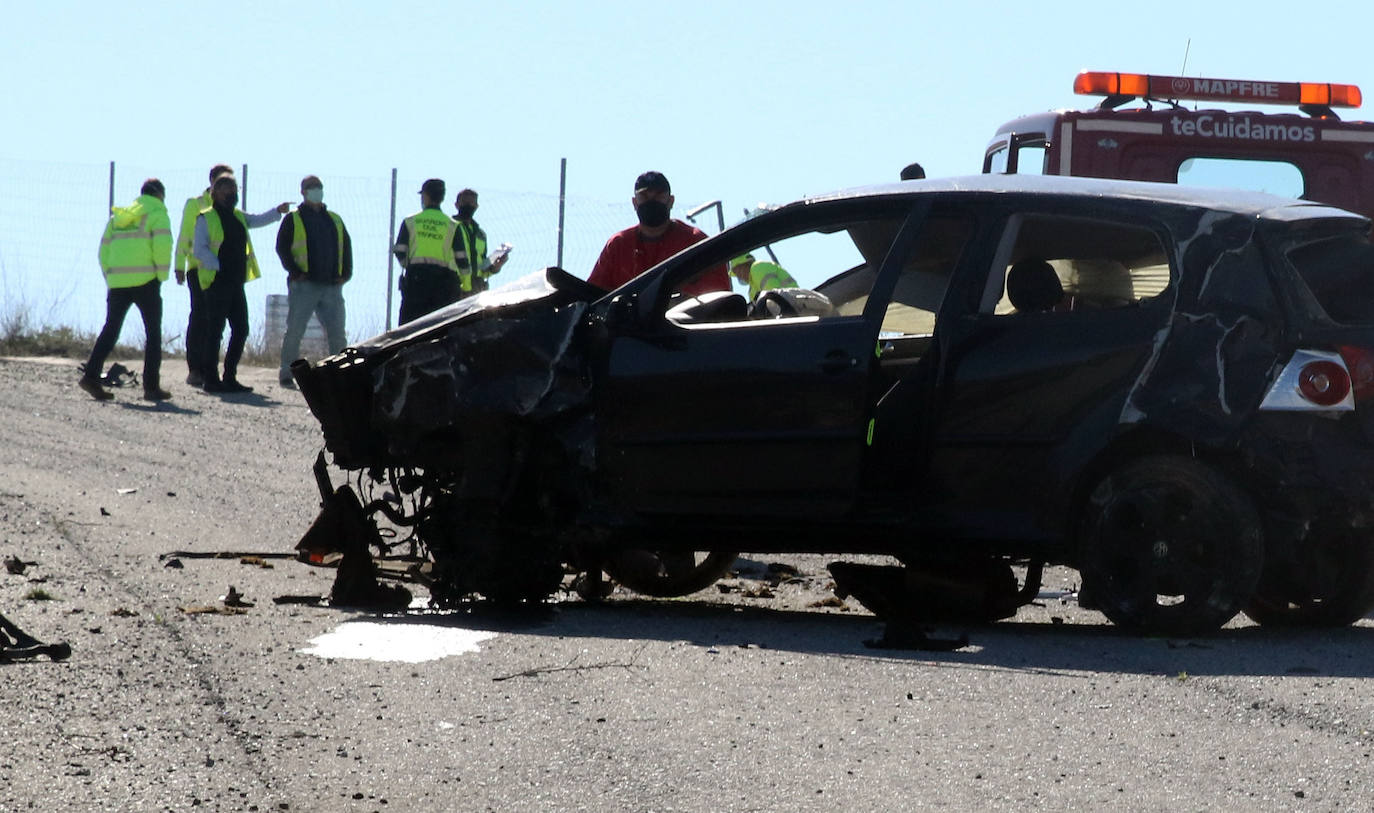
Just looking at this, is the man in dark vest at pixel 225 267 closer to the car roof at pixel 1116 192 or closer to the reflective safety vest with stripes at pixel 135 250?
the reflective safety vest with stripes at pixel 135 250

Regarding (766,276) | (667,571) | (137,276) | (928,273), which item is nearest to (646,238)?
(667,571)

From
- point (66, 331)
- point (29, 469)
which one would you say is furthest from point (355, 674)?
point (66, 331)

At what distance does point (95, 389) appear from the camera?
661 inches

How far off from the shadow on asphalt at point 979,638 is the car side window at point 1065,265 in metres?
1.16

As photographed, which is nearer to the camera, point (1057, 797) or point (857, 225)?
point (1057, 797)

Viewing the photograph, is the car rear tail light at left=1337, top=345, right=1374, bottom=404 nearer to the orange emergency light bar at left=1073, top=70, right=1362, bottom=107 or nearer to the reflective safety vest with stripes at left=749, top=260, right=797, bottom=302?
the orange emergency light bar at left=1073, top=70, right=1362, bottom=107

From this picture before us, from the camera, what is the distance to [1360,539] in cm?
685

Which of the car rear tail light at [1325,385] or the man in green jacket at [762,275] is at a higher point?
the man in green jacket at [762,275]

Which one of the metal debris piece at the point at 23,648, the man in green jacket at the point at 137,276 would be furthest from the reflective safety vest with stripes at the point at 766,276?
the metal debris piece at the point at 23,648

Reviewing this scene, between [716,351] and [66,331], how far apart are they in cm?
1714

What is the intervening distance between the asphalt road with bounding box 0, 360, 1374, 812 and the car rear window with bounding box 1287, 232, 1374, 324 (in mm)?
1122

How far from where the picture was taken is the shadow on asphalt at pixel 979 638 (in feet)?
20.2

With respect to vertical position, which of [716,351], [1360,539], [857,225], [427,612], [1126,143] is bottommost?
[427,612]

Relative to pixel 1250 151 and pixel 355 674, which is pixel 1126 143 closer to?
pixel 1250 151
